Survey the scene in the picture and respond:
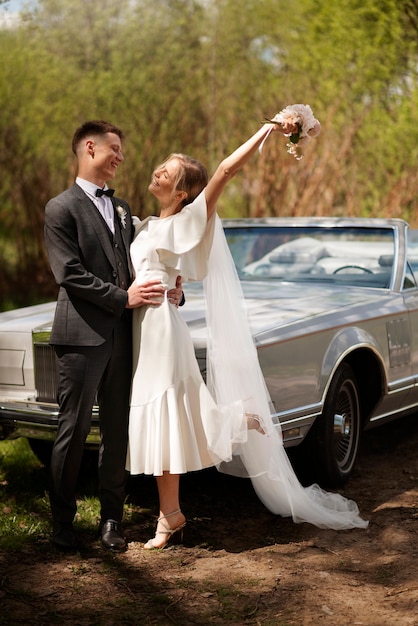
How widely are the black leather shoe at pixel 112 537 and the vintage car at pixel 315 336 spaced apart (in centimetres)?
40

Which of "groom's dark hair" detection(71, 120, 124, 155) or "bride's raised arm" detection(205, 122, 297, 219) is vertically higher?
"groom's dark hair" detection(71, 120, 124, 155)

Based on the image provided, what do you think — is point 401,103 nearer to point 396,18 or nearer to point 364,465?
point 396,18

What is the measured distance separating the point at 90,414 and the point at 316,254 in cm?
254

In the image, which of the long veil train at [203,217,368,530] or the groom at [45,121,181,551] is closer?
the groom at [45,121,181,551]

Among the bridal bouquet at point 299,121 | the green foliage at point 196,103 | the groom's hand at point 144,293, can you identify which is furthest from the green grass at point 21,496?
the green foliage at point 196,103

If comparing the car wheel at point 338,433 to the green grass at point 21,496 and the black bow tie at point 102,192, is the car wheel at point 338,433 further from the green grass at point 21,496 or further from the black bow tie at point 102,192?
→ the black bow tie at point 102,192

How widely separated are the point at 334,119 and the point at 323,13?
4109mm

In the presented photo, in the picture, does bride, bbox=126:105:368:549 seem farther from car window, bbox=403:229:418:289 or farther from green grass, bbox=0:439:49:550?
car window, bbox=403:229:418:289

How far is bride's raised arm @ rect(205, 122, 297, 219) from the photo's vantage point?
11.8 ft

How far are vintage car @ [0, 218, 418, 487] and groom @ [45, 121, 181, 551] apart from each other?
28 centimetres

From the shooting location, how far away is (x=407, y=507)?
4547 millimetres

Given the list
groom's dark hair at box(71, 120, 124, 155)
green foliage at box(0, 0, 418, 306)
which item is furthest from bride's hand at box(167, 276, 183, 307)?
green foliage at box(0, 0, 418, 306)

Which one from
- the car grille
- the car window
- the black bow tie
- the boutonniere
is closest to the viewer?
the black bow tie

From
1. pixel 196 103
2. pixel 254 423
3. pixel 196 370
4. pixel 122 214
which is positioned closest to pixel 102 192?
pixel 122 214
